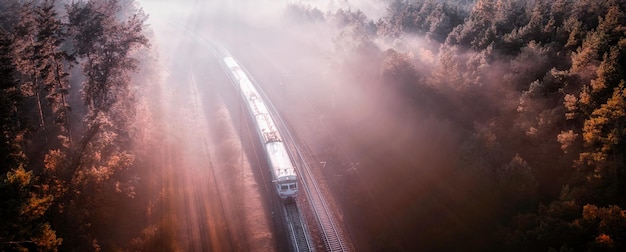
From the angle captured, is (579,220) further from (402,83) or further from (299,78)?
(299,78)

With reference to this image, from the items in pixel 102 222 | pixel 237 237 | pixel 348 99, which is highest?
pixel 348 99

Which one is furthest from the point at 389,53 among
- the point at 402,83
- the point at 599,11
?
the point at 599,11

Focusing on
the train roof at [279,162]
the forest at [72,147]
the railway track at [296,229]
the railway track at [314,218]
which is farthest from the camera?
the train roof at [279,162]

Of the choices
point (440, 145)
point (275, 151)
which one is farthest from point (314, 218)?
point (440, 145)

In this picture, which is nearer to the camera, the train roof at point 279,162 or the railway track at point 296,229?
the railway track at point 296,229

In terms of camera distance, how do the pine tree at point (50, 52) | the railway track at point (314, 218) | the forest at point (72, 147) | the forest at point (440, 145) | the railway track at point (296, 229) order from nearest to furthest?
the forest at point (72, 147)
the forest at point (440, 145)
the pine tree at point (50, 52)
the railway track at point (296, 229)
the railway track at point (314, 218)

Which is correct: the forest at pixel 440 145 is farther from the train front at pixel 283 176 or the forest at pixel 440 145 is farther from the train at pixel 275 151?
the train at pixel 275 151

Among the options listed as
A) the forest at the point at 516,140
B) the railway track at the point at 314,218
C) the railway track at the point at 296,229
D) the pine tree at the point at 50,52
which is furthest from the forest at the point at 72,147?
the forest at the point at 516,140
